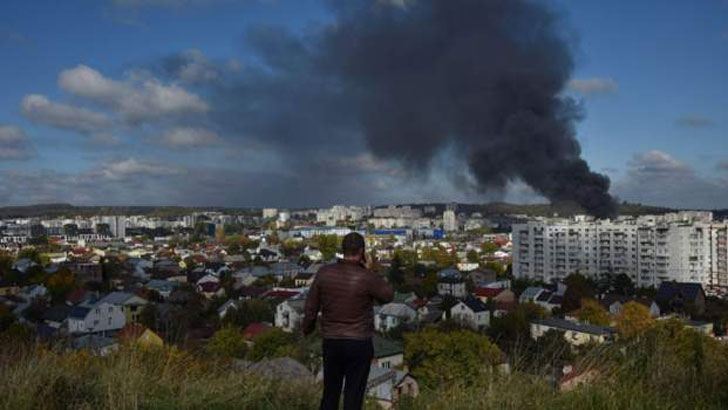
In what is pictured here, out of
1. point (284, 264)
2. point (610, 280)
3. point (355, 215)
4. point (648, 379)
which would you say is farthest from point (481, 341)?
point (355, 215)

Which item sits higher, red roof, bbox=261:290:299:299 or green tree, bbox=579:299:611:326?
green tree, bbox=579:299:611:326

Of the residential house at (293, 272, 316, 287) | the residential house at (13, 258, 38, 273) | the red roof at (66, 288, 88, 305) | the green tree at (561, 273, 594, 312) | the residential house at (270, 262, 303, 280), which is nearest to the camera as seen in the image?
the green tree at (561, 273, 594, 312)

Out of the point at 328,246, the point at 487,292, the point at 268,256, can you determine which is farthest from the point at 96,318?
the point at 328,246

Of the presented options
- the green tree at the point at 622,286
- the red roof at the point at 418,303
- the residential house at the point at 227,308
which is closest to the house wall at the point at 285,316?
the residential house at the point at 227,308

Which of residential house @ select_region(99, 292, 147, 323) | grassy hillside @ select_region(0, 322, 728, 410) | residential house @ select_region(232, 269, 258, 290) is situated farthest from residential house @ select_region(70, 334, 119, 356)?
residential house @ select_region(232, 269, 258, 290)

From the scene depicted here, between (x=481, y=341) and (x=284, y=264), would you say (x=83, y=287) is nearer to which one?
(x=284, y=264)

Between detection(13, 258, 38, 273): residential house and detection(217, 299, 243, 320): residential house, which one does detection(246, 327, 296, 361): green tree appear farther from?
detection(13, 258, 38, 273): residential house

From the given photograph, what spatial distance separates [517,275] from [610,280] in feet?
22.0

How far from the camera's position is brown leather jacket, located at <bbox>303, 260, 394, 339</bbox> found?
210 cm

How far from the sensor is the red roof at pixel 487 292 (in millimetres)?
24828

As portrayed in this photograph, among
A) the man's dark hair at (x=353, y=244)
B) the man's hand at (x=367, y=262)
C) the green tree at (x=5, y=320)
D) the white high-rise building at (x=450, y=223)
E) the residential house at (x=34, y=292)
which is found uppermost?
the man's dark hair at (x=353, y=244)

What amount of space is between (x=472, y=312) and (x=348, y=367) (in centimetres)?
1803

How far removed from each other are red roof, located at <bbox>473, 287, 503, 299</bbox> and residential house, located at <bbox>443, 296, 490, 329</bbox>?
4278 mm

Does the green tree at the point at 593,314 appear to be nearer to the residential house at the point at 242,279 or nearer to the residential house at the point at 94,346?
the residential house at the point at 94,346
